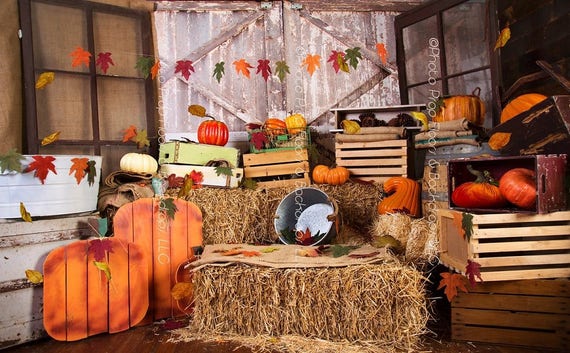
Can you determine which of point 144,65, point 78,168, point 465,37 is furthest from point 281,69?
point 78,168

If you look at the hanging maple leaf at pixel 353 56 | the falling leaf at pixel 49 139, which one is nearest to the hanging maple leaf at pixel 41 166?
the falling leaf at pixel 49 139

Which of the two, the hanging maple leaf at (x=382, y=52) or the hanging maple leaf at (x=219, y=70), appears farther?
the hanging maple leaf at (x=382, y=52)

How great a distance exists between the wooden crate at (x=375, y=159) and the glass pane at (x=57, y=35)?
2350 mm

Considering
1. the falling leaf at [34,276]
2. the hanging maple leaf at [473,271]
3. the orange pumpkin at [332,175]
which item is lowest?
the hanging maple leaf at [473,271]

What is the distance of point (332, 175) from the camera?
3301 mm

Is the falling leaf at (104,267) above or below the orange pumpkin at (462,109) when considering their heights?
below

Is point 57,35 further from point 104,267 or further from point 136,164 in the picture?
point 104,267

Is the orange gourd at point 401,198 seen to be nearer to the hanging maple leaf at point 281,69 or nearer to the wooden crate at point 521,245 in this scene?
the wooden crate at point 521,245

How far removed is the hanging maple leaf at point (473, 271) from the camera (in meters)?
2.06

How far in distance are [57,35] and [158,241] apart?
2025mm

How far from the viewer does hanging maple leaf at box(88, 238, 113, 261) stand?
7.79ft

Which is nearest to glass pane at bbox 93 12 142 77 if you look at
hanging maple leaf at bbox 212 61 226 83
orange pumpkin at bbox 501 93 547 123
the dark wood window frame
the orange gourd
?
the dark wood window frame

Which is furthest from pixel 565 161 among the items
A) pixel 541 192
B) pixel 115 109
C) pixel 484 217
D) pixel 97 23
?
pixel 97 23

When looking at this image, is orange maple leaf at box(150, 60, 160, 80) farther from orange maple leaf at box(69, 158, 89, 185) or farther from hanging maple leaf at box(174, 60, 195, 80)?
orange maple leaf at box(69, 158, 89, 185)
